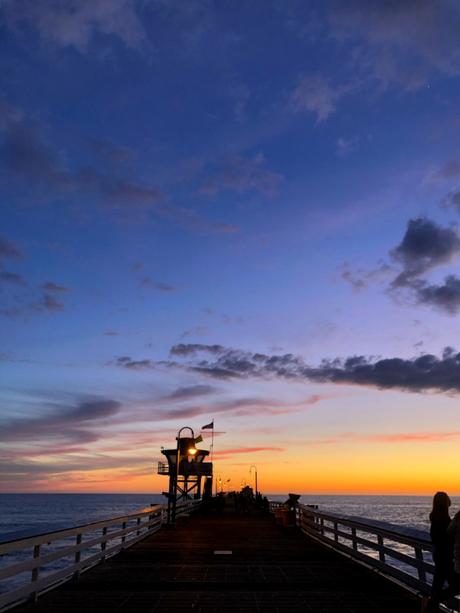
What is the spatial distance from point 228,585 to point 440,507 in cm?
509

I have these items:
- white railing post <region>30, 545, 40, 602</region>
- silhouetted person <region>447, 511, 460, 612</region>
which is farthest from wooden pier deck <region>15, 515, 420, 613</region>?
silhouetted person <region>447, 511, 460, 612</region>

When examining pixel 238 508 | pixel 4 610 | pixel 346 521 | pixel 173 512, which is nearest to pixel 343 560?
pixel 346 521

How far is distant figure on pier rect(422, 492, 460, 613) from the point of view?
761 cm

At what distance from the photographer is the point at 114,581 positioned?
37.9ft

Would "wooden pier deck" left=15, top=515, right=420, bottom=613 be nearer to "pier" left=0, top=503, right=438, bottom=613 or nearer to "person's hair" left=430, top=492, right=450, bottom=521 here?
"pier" left=0, top=503, right=438, bottom=613

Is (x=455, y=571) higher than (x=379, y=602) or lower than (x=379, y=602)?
higher

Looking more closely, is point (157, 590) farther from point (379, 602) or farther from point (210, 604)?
point (379, 602)

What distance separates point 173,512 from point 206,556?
12154 mm

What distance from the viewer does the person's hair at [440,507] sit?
7.91m

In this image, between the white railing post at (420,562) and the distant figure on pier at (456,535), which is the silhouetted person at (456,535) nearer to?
the distant figure on pier at (456,535)

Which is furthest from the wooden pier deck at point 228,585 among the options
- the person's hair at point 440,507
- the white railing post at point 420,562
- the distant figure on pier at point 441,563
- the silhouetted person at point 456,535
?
the silhouetted person at point 456,535

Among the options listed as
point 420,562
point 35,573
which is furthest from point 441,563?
point 35,573

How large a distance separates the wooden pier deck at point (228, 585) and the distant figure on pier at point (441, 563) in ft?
4.13

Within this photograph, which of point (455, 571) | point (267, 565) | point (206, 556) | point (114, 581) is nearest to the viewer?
point (455, 571)
